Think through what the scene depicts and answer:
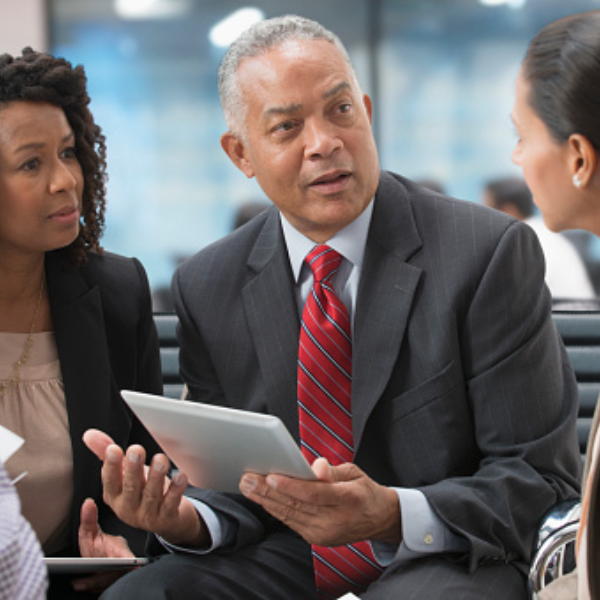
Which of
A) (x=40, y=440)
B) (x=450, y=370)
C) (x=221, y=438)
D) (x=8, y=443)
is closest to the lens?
(x=8, y=443)

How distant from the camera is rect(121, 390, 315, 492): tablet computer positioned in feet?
4.31

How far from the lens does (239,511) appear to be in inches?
69.2

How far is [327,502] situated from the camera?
144 cm

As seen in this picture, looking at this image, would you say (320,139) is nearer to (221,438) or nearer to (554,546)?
(221,438)

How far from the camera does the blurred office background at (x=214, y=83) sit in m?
5.44

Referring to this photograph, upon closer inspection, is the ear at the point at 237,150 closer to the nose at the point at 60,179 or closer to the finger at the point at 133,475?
the nose at the point at 60,179

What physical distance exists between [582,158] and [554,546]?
1.97ft

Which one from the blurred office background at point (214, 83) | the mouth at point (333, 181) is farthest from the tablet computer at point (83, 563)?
the blurred office background at point (214, 83)

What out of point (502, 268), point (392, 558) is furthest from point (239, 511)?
point (502, 268)

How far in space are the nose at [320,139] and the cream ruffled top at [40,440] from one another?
671 millimetres

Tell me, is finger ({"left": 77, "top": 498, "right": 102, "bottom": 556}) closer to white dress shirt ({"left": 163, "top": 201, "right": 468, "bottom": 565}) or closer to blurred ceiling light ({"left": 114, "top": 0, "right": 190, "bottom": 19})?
white dress shirt ({"left": 163, "top": 201, "right": 468, "bottom": 565})

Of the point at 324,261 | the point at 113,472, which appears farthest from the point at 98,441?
the point at 324,261

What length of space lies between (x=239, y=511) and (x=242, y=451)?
376 mm

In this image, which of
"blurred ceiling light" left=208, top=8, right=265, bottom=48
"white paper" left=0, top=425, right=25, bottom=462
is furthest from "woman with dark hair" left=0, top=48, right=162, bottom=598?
"blurred ceiling light" left=208, top=8, right=265, bottom=48
